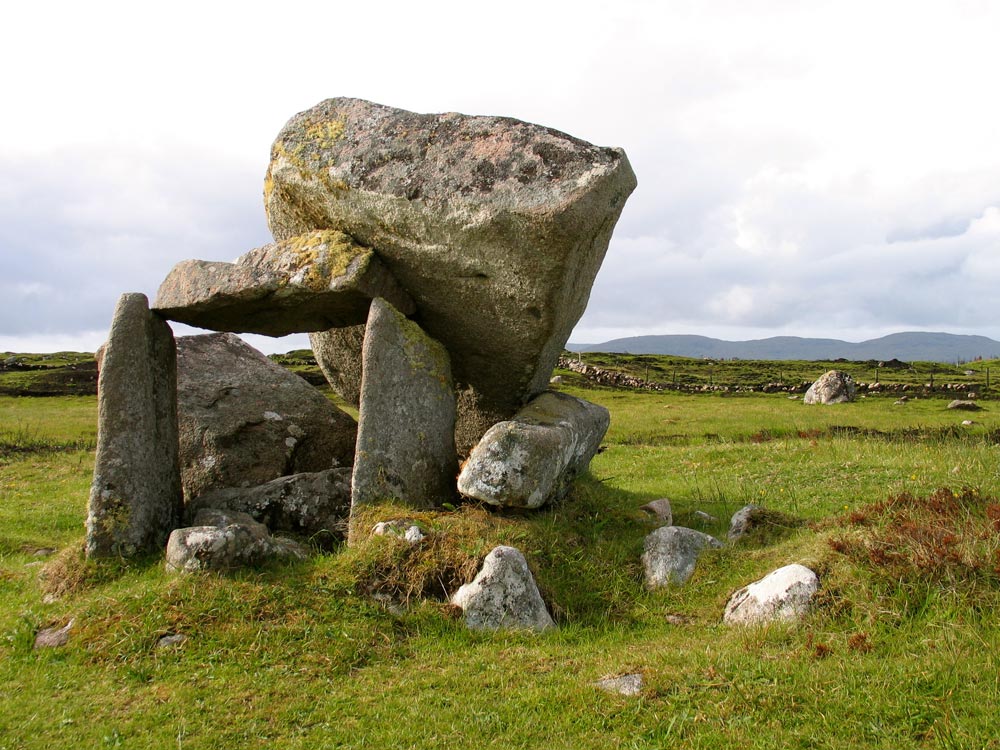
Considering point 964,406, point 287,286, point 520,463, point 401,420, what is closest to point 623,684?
point 520,463

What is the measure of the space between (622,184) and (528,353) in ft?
9.35

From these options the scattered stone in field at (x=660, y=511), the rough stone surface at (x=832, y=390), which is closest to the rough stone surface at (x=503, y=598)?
the scattered stone in field at (x=660, y=511)

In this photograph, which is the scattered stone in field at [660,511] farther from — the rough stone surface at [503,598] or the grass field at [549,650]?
the rough stone surface at [503,598]

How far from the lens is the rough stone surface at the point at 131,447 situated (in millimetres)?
10297

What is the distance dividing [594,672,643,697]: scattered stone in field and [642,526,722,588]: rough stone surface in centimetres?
259

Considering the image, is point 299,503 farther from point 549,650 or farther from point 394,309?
point 549,650

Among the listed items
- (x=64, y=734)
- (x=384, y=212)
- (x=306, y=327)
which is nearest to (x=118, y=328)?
(x=306, y=327)

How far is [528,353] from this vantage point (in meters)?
11.9

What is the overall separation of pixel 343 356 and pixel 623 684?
8.62 meters

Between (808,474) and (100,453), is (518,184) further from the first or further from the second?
(808,474)

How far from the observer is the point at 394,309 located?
35.9 feet

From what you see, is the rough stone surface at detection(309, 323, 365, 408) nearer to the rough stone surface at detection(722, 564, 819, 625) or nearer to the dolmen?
the dolmen

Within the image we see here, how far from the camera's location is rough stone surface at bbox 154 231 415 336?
35.6ft

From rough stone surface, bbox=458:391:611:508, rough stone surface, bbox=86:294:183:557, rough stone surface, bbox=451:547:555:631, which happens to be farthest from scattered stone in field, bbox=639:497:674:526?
rough stone surface, bbox=86:294:183:557
